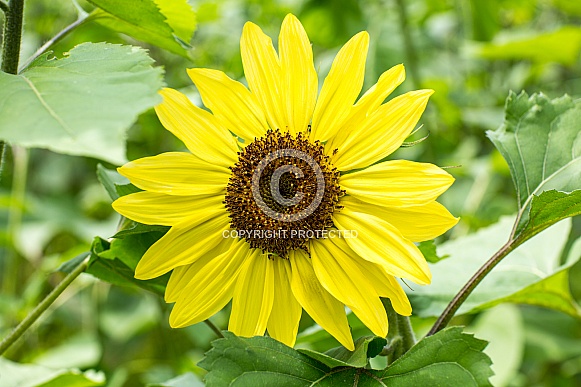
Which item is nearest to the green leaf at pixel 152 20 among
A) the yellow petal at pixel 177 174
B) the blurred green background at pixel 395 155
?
the yellow petal at pixel 177 174

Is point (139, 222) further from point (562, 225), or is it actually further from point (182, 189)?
point (562, 225)

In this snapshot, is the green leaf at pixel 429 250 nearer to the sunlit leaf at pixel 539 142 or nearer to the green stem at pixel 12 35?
the sunlit leaf at pixel 539 142

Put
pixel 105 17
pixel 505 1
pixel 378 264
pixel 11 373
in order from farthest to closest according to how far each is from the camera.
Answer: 1. pixel 505 1
2. pixel 11 373
3. pixel 105 17
4. pixel 378 264

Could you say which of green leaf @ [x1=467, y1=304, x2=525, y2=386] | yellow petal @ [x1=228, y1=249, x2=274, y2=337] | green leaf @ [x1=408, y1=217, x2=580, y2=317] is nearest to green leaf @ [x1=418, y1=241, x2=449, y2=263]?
green leaf @ [x1=408, y1=217, x2=580, y2=317]

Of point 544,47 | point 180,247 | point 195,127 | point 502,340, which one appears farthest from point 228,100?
point 544,47

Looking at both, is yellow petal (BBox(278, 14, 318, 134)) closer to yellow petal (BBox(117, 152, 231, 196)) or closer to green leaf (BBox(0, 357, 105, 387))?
yellow petal (BBox(117, 152, 231, 196))

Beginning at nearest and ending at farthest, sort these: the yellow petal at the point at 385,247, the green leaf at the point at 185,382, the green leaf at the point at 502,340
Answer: the yellow petal at the point at 385,247 < the green leaf at the point at 185,382 < the green leaf at the point at 502,340

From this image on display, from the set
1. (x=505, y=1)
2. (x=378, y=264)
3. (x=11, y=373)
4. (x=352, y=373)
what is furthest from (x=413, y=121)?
(x=505, y=1)
